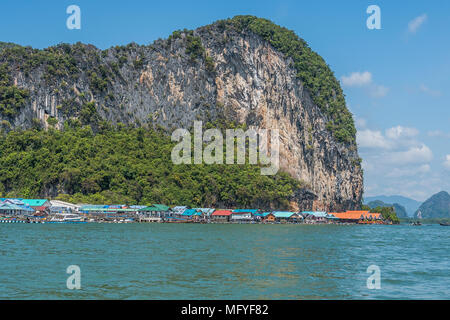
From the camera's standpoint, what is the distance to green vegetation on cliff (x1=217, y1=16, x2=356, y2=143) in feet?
460

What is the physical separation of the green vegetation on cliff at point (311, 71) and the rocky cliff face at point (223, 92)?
141 centimetres

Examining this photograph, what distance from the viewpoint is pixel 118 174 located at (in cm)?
10781

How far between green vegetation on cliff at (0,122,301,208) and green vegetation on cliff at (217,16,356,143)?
89.3 feet

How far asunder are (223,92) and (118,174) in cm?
4436

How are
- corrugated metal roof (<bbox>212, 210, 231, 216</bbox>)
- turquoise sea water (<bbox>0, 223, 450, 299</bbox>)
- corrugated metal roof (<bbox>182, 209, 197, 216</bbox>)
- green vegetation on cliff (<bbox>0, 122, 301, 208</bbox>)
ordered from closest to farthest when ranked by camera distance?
turquoise sea water (<bbox>0, 223, 450, 299</bbox>) → green vegetation on cliff (<bbox>0, 122, 301, 208</bbox>) → corrugated metal roof (<bbox>182, 209, 197, 216</bbox>) → corrugated metal roof (<bbox>212, 210, 231, 216</bbox>)

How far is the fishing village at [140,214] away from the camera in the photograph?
89.0m

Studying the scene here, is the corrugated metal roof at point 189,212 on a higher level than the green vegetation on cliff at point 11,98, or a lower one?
lower

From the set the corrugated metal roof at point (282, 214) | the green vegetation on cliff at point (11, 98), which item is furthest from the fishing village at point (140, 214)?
the green vegetation on cliff at point (11, 98)

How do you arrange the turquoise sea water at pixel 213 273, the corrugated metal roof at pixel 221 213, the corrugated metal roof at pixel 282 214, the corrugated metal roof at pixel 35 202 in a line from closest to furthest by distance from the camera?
the turquoise sea water at pixel 213 273
the corrugated metal roof at pixel 35 202
the corrugated metal roof at pixel 221 213
the corrugated metal roof at pixel 282 214

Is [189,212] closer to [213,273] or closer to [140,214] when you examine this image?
[140,214]

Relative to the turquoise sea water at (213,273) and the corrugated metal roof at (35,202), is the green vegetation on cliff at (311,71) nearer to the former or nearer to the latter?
the corrugated metal roof at (35,202)

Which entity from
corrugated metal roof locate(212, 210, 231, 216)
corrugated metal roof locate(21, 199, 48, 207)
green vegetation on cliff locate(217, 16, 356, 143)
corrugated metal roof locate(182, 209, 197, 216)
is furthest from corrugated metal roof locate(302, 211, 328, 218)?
corrugated metal roof locate(21, 199, 48, 207)

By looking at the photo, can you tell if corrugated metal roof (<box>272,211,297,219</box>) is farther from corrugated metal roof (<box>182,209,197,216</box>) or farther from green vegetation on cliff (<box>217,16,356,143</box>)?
Result: green vegetation on cliff (<box>217,16,356,143</box>)
